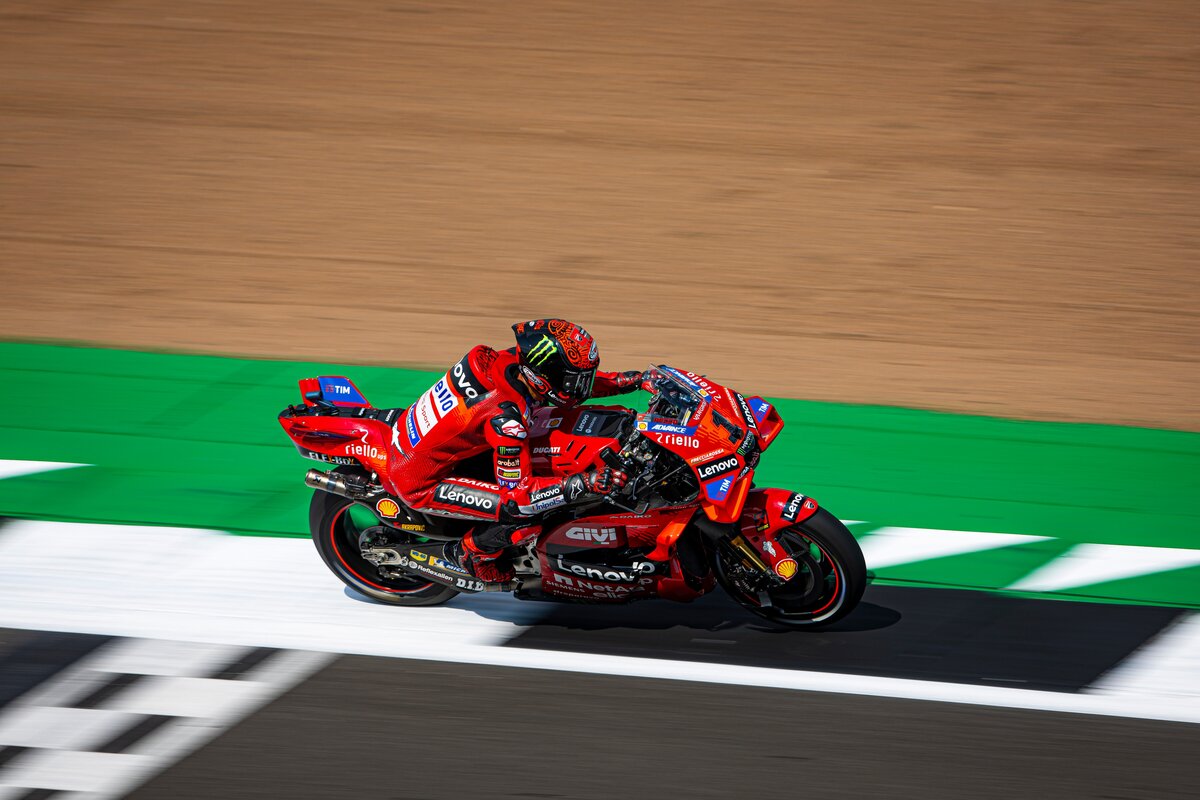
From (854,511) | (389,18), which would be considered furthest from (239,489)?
(389,18)

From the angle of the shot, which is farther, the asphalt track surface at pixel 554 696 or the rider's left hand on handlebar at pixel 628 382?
the rider's left hand on handlebar at pixel 628 382

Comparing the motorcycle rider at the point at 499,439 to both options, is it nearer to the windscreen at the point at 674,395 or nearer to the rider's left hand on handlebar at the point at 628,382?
the rider's left hand on handlebar at the point at 628,382

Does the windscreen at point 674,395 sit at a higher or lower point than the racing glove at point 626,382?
lower

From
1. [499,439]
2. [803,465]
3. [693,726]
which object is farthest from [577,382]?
[803,465]

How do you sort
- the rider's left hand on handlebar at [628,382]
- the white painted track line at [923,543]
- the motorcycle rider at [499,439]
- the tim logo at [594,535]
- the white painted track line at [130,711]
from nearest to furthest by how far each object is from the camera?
the white painted track line at [130,711], the motorcycle rider at [499,439], the tim logo at [594,535], the rider's left hand on handlebar at [628,382], the white painted track line at [923,543]

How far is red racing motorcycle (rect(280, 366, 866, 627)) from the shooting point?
259 inches

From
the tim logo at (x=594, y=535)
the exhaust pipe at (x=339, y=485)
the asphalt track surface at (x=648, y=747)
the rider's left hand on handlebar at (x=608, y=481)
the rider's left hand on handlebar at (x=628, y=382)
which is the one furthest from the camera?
the exhaust pipe at (x=339, y=485)

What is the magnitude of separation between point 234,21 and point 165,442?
36.0ft

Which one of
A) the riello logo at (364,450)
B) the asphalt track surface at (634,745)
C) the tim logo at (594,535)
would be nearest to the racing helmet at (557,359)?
the tim logo at (594,535)

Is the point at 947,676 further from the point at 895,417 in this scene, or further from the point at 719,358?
the point at 719,358

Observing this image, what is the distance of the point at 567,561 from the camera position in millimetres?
7082

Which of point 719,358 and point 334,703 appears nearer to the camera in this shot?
point 334,703

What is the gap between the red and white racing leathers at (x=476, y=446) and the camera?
6812 mm

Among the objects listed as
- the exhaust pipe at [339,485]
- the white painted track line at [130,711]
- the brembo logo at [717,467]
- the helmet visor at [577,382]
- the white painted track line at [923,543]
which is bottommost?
the white painted track line at [130,711]
